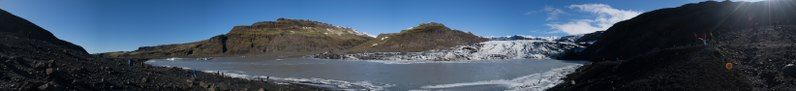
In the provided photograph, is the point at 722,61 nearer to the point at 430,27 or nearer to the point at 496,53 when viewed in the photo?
the point at 496,53

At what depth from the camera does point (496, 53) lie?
115 metres

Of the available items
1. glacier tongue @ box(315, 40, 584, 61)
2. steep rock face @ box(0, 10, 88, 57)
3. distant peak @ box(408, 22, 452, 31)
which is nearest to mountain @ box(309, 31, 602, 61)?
glacier tongue @ box(315, 40, 584, 61)

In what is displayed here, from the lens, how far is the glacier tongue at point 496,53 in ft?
356

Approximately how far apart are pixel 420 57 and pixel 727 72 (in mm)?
84132

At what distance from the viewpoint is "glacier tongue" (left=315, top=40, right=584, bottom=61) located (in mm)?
108625

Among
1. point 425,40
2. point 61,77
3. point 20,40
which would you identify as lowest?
point 61,77

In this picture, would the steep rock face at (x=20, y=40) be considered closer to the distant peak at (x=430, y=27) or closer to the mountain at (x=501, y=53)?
the mountain at (x=501, y=53)

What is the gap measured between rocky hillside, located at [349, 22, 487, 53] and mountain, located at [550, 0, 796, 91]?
83349mm

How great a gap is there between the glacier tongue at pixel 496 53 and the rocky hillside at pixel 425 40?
14.3 metres

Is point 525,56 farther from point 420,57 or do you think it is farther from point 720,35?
point 720,35

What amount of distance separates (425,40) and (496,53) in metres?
42.1

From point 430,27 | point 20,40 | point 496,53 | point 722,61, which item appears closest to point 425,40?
point 430,27

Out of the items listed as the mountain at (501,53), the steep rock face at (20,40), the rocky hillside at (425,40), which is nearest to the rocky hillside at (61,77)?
the steep rock face at (20,40)

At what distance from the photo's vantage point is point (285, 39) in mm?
195500
